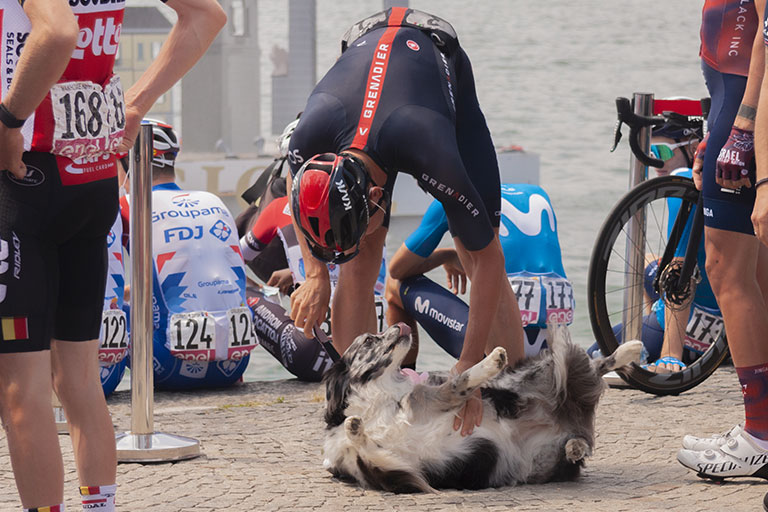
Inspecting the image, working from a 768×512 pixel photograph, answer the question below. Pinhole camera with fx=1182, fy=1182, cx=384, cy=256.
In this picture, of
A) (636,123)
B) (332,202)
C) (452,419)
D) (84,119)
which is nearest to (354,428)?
(452,419)

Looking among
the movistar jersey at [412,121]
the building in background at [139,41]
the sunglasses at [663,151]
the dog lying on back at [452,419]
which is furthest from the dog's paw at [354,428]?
the building in background at [139,41]

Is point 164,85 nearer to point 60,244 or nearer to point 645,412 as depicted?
point 60,244

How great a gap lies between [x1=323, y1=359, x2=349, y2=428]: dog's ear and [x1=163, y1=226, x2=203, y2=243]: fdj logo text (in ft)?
6.79

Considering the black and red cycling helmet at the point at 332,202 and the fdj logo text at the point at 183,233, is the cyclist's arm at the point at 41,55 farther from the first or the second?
the fdj logo text at the point at 183,233

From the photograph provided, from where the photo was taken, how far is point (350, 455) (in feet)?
14.3

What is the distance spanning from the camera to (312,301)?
14.5 feet

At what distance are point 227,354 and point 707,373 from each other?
2.51 m

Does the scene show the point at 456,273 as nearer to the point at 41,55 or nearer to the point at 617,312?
the point at 617,312

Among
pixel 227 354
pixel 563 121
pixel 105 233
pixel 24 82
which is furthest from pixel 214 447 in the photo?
pixel 563 121

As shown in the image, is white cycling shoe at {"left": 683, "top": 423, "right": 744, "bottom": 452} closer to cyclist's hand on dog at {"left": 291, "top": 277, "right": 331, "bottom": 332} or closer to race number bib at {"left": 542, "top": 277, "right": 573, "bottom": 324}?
cyclist's hand on dog at {"left": 291, "top": 277, "right": 331, "bottom": 332}

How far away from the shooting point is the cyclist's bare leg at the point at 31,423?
10.6 feet

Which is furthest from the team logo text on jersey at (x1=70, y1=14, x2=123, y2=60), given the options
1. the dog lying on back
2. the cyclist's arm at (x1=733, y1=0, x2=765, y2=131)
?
the cyclist's arm at (x1=733, y1=0, x2=765, y2=131)

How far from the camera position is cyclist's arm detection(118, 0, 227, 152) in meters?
3.75

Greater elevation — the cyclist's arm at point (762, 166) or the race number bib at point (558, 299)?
the cyclist's arm at point (762, 166)
